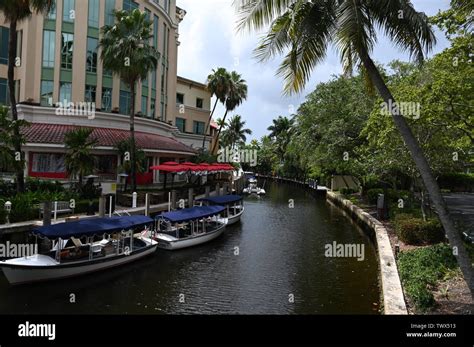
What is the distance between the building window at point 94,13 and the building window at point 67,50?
2.40 metres

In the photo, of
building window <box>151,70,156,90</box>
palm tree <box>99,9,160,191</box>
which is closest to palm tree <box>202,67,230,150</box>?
building window <box>151,70,156,90</box>

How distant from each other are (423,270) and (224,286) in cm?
785

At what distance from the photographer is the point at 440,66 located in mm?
13586

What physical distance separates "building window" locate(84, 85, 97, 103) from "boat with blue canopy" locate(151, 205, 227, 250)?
17695mm

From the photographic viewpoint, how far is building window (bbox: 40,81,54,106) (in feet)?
107

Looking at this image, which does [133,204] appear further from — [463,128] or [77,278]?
[463,128]

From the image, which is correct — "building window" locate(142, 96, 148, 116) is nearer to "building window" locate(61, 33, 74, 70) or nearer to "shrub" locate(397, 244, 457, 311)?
"building window" locate(61, 33, 74, 70)

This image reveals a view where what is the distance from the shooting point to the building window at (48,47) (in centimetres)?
3284

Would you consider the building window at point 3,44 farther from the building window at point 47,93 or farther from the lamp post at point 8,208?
the lamp post at point 8,208

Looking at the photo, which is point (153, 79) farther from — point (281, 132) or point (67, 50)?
point (281, 132)

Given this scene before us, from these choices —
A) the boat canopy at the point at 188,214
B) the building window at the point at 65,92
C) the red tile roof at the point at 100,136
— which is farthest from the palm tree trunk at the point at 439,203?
the building window at the point at 65,92

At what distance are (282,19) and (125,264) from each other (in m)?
13.5

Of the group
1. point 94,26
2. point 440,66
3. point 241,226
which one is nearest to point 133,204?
point 241,226

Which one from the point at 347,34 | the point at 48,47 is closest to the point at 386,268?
the point at 347,34
